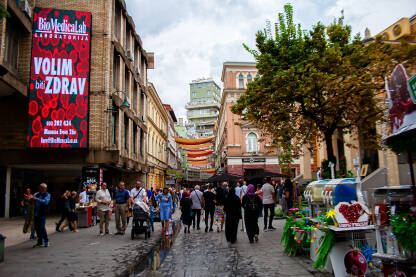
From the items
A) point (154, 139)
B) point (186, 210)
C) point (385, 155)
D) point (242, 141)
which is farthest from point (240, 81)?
point (186, 210)

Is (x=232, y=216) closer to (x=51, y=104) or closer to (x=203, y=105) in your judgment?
(x=51, y=104)

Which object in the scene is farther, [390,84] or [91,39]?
[91,39]

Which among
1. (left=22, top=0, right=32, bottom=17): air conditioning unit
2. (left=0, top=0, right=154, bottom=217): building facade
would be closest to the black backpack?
(left=0, top=0, right=154, bottom=217): building facade

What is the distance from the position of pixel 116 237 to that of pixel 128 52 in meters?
16.8

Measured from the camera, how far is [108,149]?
62.4ft

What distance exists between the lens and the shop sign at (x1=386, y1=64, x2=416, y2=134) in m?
4.38

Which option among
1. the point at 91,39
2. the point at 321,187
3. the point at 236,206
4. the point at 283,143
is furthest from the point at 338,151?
the point at 91,39

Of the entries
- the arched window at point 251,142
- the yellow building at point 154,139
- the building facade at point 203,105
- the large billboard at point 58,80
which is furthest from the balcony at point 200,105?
the large billboard at point 58,80

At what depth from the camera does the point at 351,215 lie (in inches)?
225

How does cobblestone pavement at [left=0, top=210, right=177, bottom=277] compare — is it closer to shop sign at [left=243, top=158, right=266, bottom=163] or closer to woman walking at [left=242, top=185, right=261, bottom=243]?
woman walking at [left=242, top=185, right=261, bottom=243]

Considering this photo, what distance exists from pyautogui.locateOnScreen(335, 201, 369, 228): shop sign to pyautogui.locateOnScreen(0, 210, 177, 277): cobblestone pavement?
14.7 ft

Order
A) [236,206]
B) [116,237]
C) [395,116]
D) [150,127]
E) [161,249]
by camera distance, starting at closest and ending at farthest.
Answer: [395,116], [161,249], [236,206], [116,237], [150,127]

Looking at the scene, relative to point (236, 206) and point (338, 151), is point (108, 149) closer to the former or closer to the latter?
point (236, 206)

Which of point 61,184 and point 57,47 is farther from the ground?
point 57,47
